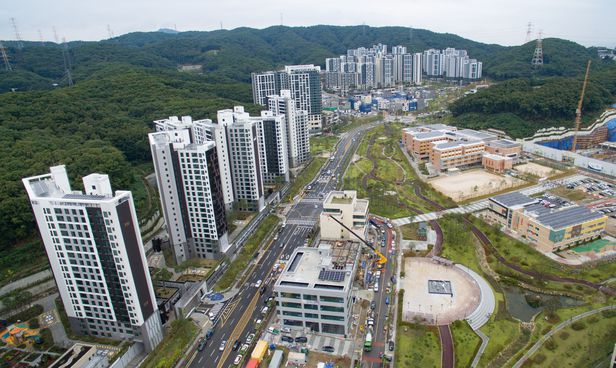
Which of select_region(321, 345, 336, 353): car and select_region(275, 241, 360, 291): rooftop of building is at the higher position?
select_region(275, 241, 360, 291): rooftop of building

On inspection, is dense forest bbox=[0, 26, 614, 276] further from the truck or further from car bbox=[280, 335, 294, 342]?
the truck

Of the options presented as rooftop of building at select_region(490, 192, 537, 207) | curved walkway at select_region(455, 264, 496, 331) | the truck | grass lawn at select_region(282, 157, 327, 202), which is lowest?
curved walkway at select_region(455, 264, 496, 331)

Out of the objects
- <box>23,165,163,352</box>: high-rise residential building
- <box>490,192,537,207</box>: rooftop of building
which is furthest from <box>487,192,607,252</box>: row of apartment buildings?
<box>23,165,163,352</box>: high-rise residential building

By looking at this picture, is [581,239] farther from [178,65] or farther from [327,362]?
[178,65]

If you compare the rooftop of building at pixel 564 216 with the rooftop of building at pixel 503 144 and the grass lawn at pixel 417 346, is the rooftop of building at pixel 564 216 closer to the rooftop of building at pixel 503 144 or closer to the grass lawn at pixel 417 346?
the grass lawn at pixel 417 346

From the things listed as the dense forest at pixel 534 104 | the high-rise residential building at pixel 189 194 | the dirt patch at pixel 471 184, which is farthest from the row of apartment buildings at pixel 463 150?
the high-rise residential building at pixel 189 194

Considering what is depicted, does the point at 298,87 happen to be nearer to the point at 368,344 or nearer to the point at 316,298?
the point at 316,298
